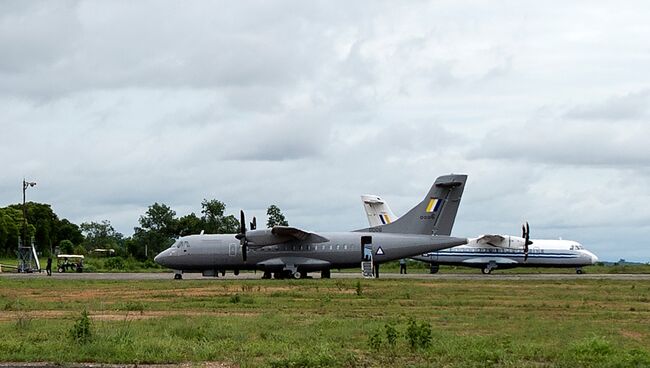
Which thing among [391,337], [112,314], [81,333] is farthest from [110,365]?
[112,314]

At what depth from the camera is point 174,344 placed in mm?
20438

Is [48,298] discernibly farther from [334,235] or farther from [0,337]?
[334,235]

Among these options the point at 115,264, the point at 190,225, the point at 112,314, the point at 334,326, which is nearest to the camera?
the point at 334,326

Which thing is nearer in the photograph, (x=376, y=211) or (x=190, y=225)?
(x=376, y=211)

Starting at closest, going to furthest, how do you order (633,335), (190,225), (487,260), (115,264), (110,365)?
1. (110,365)
2. (633,335)
3. (487,260)
4. (115,264)
5. (190,225)

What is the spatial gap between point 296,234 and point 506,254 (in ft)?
81.2

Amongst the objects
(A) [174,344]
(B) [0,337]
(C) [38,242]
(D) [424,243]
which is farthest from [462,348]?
(C) [38,242]

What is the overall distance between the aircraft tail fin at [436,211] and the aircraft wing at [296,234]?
4.12 metres

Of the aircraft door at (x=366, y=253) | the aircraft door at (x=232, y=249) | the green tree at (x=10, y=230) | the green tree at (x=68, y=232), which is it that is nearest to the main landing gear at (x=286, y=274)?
the aircraft door at (x=232, y=249)

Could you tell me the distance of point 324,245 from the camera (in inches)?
2270

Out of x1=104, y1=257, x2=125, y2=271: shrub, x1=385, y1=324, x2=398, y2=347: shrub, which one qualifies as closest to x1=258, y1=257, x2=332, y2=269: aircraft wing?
x1=104, y1=257, x2=125, y2=271: shrub

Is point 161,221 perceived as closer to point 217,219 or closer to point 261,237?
point 217,219

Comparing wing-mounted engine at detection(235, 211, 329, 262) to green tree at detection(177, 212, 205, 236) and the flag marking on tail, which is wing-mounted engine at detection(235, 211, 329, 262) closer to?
the flag marking on tail

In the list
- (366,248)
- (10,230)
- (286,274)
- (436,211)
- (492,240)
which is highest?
(10,230)
